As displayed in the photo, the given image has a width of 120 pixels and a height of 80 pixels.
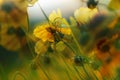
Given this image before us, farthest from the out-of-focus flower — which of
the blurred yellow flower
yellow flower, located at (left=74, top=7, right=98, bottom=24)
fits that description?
the blurred yellow flower

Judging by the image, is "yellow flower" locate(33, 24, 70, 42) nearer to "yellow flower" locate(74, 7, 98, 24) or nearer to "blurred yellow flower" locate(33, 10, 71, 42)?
"blurred yellow flower" locate(33, 10, 71, 42)

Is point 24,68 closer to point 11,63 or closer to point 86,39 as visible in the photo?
point 11,63

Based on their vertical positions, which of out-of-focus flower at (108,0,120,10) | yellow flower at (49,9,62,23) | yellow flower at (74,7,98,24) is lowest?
out-of-focus flower at (108,0,120,10)

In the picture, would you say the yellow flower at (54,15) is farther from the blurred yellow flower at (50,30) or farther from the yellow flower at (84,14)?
the yellow flower at (84,14)

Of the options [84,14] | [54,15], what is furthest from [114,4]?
[54,15]

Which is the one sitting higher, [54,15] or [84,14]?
[54,15]

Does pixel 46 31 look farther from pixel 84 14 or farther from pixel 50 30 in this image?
pixel 84 14

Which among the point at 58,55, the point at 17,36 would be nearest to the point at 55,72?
the point at 58,55

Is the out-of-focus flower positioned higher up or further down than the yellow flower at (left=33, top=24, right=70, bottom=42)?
further down
